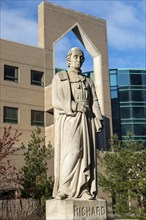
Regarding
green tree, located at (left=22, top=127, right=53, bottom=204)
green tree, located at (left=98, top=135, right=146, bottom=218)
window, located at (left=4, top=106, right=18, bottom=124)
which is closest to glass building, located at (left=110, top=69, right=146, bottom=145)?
window, located at (left=4, top=106, right=18, bottom=124)

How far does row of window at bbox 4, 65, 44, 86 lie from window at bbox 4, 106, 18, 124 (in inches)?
116

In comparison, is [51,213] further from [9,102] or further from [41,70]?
[41,70]

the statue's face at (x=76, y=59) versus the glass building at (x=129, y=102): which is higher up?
the glass building at (x=129, y=102)

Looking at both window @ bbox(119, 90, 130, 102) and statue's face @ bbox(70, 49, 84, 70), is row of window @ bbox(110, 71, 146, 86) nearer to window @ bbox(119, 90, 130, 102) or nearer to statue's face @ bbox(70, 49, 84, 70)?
window @ bbox(119, 90, 130, 102)

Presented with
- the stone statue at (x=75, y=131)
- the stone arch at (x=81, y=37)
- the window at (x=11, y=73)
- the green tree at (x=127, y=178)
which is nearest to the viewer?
the stone statue at (x=75, y=131)

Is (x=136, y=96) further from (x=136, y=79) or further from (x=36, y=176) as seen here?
(x=36, y=176)

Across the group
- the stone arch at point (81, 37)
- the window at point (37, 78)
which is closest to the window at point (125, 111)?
the stone arch at point (81, 37)

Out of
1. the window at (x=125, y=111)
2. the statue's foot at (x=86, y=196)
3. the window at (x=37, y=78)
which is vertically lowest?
the statue's foot at (x=86, y=196)

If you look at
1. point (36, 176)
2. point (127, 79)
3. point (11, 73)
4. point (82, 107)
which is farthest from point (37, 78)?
point (82, 107)

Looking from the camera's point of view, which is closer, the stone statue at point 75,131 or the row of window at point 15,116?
the stone statue at point 75,131

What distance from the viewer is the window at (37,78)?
40.2 m

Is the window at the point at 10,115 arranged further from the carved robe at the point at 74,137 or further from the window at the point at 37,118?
the carved robe at the point at 74,137

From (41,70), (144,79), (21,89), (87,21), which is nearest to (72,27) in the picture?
(87,21)

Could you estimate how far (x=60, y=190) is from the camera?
6.99 meters
